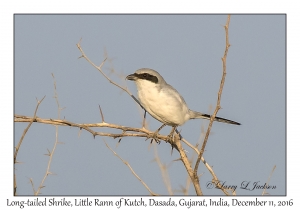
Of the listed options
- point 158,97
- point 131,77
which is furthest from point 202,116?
point 131,77

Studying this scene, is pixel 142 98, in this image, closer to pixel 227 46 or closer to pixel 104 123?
pixel 104 123

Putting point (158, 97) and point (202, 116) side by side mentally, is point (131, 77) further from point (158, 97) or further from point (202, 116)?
point (202, 116)

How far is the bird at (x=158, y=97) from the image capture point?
14.6 ft

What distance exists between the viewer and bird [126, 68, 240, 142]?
4.45m

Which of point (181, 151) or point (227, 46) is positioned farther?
point (181, 151)

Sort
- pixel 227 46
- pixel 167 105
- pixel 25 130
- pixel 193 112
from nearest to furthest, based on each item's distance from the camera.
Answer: pixel 25 130, pixel 227 46, pixel 167 105, pixel 193 112

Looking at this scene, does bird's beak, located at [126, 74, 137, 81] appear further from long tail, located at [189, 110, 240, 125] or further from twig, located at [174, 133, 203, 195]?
twig, located at [174, 133, 203, 195]

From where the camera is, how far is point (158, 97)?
4.44 meters

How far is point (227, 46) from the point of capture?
272cm

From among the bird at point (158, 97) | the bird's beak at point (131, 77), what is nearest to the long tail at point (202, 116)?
the bird at point (158, 97)
